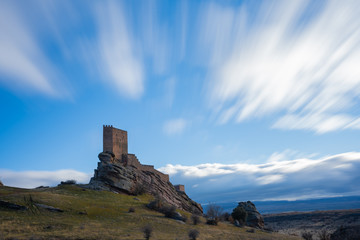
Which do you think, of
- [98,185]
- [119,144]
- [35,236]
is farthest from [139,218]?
[119,144]

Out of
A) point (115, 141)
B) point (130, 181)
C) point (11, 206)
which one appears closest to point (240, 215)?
point (130, 181)

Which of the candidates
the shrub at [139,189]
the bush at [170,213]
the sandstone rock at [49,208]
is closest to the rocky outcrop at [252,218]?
the shrub at [139,189]

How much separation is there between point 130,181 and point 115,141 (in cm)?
1411

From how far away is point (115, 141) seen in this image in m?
70.8

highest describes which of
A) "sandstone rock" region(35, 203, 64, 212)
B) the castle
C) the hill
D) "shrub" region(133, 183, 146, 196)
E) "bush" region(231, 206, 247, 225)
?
the castle

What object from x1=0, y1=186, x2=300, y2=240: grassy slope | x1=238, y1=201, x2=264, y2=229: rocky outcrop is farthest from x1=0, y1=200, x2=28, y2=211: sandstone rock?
x1=238, y1=201, x2=264, y2=229: rocky outcrop

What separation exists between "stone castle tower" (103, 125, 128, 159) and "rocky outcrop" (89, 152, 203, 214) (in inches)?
140

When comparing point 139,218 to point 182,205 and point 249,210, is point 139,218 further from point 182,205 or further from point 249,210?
point 249,210

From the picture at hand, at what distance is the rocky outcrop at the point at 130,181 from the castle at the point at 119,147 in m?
1.58

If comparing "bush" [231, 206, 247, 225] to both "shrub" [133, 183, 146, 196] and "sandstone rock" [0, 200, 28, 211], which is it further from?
"sandstone rock" [0, 200, 28, 211]

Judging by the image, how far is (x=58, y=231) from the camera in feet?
86.0

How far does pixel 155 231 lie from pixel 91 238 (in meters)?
8.87

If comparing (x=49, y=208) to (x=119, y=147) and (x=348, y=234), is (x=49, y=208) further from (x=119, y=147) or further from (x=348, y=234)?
(x=119, y=147)

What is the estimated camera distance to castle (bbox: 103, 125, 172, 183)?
69.4m
